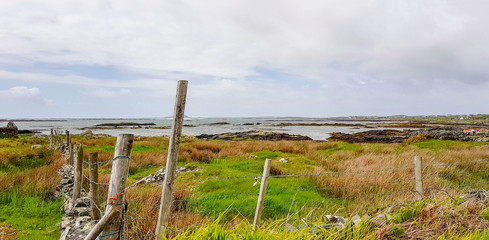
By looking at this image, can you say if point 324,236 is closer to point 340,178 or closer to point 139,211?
point 139,211

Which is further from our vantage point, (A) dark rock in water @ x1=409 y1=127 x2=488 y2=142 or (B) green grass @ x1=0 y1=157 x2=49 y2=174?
(A) dark rock in water @ x1=409 y1=127 x2=488 y2=142

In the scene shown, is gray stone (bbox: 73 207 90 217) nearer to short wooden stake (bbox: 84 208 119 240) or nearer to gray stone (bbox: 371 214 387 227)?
short wooden stake (bbox: 84 208 119 240)

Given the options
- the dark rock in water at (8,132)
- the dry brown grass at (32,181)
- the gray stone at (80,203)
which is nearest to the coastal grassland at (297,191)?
the gray stone at (80,203)

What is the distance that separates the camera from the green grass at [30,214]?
19.3 ft

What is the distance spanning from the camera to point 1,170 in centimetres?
1149

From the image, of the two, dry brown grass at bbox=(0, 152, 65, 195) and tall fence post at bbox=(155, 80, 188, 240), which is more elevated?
tall fence post at bbox=(155, 80, 188, 240)

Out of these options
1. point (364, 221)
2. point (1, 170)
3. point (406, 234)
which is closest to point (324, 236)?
point (364, 221)

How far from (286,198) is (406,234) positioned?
402cm

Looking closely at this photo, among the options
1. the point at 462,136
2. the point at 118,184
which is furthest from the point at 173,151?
the point at 462,136

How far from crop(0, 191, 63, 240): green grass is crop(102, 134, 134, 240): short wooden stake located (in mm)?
2902

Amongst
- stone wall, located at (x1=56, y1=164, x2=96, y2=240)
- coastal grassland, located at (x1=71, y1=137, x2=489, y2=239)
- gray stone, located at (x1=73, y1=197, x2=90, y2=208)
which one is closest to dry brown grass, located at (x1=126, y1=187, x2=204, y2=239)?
coastal grassland, located at (x1=71, y1=137, x2=489, y2=239)

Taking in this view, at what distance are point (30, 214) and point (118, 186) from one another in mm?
4907

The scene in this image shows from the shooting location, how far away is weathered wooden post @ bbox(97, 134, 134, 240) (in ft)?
12.0

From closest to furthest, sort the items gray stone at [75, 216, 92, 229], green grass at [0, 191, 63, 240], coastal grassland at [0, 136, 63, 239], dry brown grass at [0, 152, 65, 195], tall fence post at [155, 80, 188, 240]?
tall fence post at [155, 80, 188, 240] → gray stone at [75, 216, 92, 229] → green grass at [0, 191, 63, 240] → coastal grassland at [0, 136, 63, 239] → dry brown grass at [0, 152, 65, 195]
